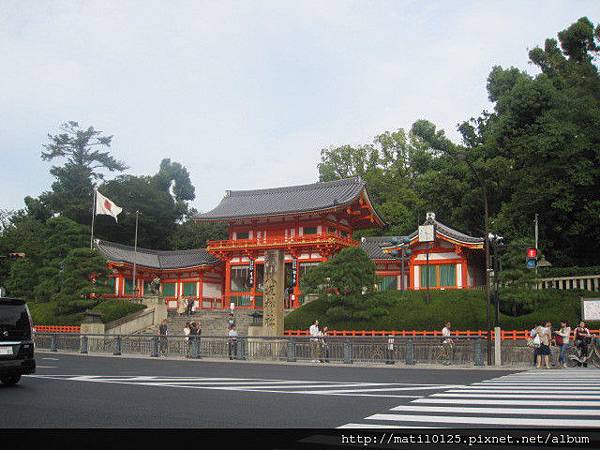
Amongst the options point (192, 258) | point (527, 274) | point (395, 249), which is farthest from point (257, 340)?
point (192, 258)

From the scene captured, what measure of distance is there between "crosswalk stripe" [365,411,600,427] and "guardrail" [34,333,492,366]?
607 inches

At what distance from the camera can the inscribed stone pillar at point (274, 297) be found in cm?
2981

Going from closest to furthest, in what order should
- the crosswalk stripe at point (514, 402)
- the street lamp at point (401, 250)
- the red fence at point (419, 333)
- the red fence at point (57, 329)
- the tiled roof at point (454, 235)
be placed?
the crosswalk stripe at point (514, 402)
the red fence at point (419, 333)
the tiled roof at point (454, 235)
the red fence at point (57, 329)
the street lamp at point (401, 250)

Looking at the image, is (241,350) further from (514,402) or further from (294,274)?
(294,274)

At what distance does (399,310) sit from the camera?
34594 mm

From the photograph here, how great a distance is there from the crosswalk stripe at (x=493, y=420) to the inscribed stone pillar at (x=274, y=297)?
21.1 m

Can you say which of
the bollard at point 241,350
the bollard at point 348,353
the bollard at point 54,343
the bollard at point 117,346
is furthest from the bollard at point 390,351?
the bollard at point 54,343

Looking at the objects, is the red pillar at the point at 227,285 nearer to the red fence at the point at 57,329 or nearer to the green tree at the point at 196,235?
the red fence at the point at 57,329

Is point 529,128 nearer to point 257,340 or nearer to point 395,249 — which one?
point 395,249

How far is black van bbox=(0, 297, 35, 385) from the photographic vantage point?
12430mm

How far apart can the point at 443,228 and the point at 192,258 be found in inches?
915

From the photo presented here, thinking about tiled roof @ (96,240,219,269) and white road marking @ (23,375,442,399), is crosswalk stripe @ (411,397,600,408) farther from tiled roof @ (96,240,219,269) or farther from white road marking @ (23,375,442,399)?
tiled roof @ (96,240,219,269)

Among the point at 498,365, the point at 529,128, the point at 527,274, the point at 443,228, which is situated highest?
the point at 529,128

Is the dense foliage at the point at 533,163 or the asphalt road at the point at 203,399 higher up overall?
the dense foliage at the point at 533,163
